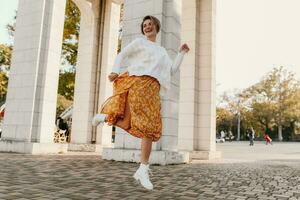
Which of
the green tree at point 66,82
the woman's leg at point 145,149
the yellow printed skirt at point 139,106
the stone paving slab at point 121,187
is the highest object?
the green tree at point 66,82

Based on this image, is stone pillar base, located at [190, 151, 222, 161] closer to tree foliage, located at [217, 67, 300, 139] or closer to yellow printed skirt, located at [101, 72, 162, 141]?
yellow printed skirt, located at [101, 72, 162, 141]

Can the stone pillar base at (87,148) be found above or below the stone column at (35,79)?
below

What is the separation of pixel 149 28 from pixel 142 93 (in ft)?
2.85

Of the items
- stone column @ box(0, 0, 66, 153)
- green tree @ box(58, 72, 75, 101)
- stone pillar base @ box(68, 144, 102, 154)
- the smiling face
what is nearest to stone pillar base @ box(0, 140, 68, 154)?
stone column @ box(0, 0, 66, 153)

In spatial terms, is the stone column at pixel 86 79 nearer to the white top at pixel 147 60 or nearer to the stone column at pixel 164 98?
the stone column at pixel 164 98

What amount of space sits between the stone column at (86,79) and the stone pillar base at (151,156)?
485 centimetres

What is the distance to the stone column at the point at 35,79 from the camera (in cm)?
911

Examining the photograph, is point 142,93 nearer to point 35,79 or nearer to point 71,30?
point 35,79

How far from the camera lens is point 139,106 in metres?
3.70

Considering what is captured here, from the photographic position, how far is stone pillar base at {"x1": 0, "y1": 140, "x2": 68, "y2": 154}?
8.70 m

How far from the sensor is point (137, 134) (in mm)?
3660

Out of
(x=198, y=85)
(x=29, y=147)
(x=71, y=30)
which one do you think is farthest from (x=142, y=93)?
(x=71, y=30)

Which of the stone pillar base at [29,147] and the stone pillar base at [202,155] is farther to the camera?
the stone pillar base at [202,155]

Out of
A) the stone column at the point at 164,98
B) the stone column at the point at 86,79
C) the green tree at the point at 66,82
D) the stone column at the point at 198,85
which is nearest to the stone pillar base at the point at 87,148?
the stone column at the point at 86,79
